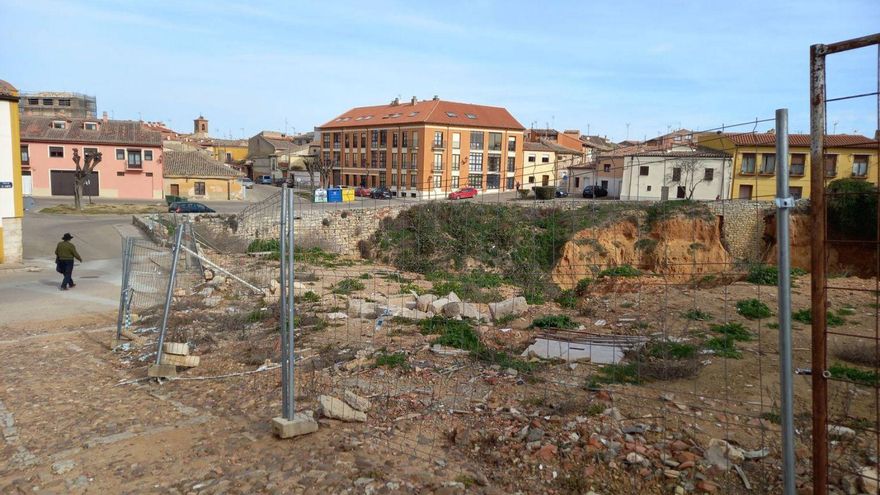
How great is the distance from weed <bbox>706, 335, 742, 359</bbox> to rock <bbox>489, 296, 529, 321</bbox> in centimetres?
373

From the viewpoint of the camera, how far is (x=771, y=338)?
30.8ft

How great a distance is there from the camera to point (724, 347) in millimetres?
8383

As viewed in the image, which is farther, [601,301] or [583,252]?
[583,252]

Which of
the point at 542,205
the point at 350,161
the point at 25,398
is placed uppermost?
the point at 350,161

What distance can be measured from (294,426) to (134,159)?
168 ft

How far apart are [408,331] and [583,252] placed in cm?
1900

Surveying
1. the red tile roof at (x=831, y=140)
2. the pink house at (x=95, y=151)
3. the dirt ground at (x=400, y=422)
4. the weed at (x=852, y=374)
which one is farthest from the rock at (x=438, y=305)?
the pink house at (x=95, y=151)

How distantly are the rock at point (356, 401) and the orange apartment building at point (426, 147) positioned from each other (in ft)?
148

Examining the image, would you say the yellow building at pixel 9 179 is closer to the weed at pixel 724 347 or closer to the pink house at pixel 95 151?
the weed at pixel 724 347

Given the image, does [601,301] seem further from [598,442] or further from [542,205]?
[542,205]

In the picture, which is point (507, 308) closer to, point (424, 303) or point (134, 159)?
point (424, 303)

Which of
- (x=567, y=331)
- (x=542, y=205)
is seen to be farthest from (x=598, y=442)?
(x=542, y=205)

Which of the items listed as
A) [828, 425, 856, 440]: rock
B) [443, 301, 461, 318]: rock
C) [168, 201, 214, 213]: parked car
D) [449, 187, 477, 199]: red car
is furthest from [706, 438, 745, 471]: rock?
[168, 201, 214, 213]: parked car

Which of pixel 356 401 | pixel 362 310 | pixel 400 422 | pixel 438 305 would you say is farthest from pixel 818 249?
pixel 362 310
